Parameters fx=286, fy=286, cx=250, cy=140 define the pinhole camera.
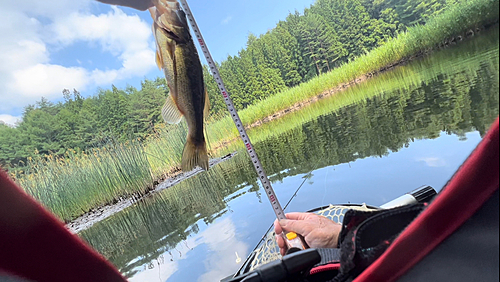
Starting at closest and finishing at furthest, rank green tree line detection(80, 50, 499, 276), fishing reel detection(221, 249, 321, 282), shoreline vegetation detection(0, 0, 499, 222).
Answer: fishing reel detection(221, 249, 321, 282) → shoreline vegetation detection(0, 0, 499, 222) → green tree line detection(80, 50, 499, 276)

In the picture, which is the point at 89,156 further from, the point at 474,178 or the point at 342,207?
the point at 474,178

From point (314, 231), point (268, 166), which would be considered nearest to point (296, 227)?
point (314, 231)

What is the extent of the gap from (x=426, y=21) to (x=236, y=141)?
2.66ft

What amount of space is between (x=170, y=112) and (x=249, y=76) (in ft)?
1.61

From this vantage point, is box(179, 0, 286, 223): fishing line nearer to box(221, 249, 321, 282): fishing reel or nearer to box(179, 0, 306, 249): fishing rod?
box(179, 0, 306, 249): fishing rod

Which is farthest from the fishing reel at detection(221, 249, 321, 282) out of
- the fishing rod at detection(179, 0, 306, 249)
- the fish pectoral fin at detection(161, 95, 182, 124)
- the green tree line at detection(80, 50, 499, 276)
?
the green tree line at detection(80, 50, 499, 276)

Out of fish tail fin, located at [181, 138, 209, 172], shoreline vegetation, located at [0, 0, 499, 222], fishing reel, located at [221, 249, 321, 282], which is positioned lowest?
fishing reel, located at [221, 249, 321, 282]

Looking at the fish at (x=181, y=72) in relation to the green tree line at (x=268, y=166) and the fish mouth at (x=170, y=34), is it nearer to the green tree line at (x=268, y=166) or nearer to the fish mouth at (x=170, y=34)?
the fish mouth at (x=170, y=34)

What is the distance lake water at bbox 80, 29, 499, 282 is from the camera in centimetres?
123

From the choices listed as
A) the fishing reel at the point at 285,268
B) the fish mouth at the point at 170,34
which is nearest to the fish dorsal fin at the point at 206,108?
the fish mouth at the point at 170,34

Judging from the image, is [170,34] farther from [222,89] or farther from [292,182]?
[292,182]

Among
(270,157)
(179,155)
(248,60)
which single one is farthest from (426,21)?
(270,157)

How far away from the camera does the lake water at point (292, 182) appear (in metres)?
1.23

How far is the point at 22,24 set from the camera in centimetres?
85
